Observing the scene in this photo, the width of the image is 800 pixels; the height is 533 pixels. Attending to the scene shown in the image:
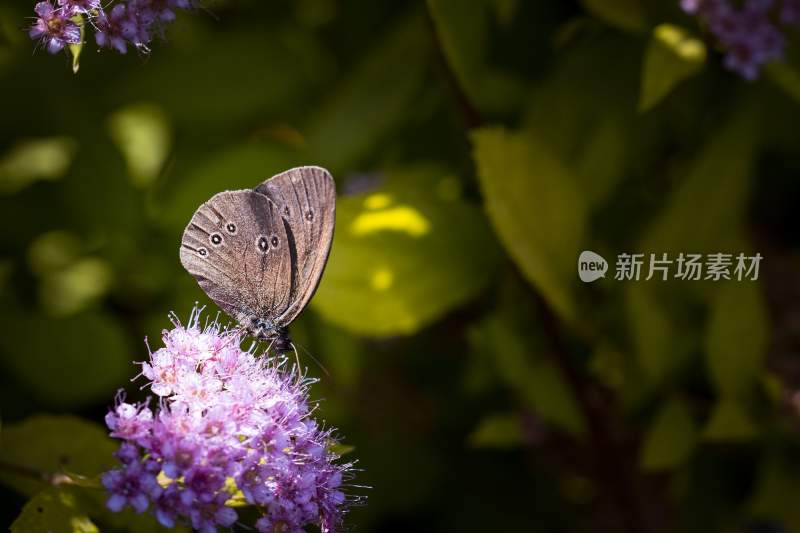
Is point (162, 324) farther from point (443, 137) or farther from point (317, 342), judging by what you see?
point (443, 137)

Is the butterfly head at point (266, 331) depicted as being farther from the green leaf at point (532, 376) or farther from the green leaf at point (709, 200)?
the green leaf at point (709, 200)

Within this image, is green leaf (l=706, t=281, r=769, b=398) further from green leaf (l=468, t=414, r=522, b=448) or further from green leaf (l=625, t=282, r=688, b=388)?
green leaf (l=468, t=414, r=522, b=448)

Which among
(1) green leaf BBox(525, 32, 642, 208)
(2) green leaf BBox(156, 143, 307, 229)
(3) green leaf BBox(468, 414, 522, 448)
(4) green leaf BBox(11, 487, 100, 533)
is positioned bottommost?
(4) green leaf BBox(11, 487, 100, 533)

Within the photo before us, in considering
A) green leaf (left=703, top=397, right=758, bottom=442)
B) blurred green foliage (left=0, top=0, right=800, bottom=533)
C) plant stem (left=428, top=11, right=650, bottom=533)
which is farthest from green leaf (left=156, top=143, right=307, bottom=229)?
green leaf (left=703, top=397, right=758, bottom=442)

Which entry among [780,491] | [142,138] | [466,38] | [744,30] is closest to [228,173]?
[142,138]

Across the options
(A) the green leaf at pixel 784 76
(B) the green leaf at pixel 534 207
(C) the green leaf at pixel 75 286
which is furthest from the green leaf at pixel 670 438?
(C) the green leaf at pixel 75 286
